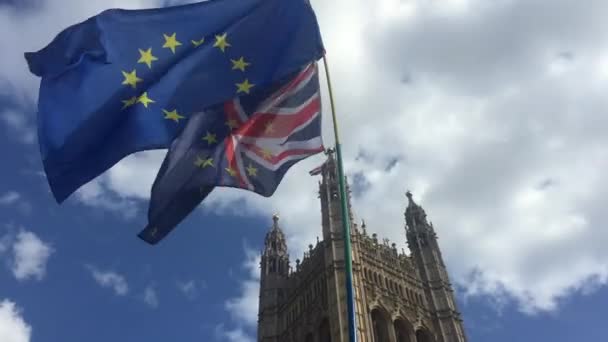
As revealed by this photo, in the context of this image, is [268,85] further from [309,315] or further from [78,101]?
[309,315]

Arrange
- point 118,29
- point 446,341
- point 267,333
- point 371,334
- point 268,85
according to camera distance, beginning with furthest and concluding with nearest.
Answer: point 267,333 → point 446,341 → point 371,334 → point 268,85 → point 118,29

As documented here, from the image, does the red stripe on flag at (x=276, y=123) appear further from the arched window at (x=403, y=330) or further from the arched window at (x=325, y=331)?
the arched window at (x=403, y=330)

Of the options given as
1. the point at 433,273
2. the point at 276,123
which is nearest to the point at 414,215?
the point at 433,273

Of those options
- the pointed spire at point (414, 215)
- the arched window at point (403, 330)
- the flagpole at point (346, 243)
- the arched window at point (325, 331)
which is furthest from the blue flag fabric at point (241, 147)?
the pointed spire at point (414, 215)

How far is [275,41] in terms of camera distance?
535 inches

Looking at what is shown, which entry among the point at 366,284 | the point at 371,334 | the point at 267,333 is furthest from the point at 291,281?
the point at 371,334

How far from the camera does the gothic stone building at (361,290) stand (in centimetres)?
4562

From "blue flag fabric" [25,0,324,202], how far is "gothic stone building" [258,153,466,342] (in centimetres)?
3152

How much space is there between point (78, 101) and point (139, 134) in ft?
4.76

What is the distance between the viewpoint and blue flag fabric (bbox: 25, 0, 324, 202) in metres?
11.7

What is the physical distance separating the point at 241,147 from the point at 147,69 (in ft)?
9.32

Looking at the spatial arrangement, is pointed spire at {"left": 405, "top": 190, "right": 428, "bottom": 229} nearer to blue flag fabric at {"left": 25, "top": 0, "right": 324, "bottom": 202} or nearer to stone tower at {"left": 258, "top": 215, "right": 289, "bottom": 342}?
stone tower at {"left": 258, "top": 215, "right": 289, "bottom": 342}

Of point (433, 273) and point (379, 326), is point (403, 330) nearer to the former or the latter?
point (379, 326)

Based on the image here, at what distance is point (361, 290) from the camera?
151 ft
